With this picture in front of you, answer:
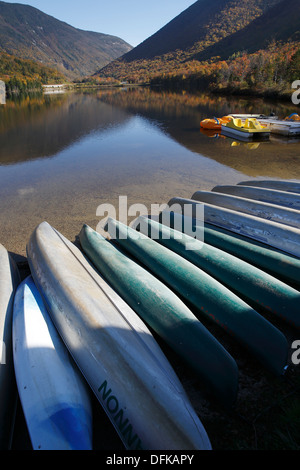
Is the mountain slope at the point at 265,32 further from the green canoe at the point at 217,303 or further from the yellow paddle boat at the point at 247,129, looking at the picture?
the green canoe at the point at 217,303

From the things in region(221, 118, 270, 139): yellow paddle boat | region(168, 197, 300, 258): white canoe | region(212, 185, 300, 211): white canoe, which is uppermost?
region(221, 118, 270, 139): yellow paddle boat

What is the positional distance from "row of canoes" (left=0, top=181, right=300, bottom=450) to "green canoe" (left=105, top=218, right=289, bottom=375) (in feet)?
0.04

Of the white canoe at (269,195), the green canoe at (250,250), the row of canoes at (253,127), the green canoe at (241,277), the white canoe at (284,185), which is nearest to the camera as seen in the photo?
the green canoe at (241,277)

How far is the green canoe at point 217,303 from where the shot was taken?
274 cm

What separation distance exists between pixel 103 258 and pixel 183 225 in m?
1.65

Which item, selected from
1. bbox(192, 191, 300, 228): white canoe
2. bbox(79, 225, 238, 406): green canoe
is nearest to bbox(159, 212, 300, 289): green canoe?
bbox(192, 191, 300, 228): white canoe

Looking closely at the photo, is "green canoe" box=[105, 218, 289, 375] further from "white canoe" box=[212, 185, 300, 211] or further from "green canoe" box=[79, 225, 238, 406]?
"white canoe" box=[212, 185, 300, 211]

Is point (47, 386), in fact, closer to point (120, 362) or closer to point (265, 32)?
point (120, 362)

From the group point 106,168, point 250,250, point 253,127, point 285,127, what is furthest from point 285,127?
point 250,250

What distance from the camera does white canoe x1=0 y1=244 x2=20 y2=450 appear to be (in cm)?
231

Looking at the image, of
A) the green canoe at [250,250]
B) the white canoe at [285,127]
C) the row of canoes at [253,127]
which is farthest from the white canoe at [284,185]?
the white canoe at [285,127]

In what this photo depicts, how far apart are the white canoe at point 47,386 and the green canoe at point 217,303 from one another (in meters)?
1.52

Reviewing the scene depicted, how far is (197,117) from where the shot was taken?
87.2ft
